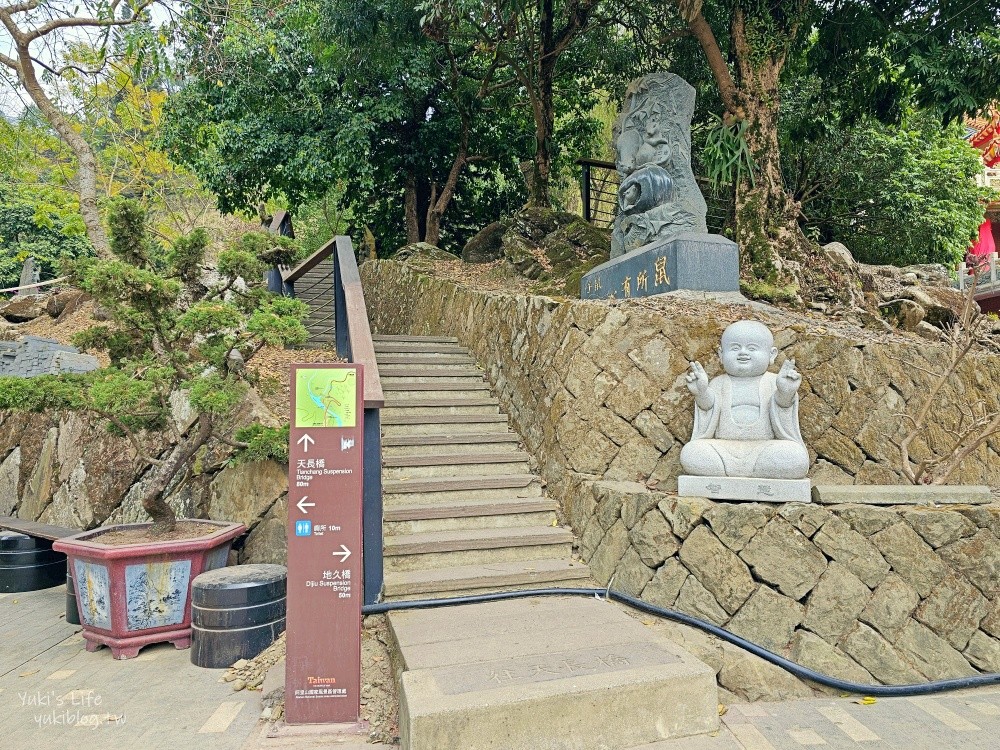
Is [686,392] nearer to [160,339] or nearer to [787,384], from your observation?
[787,384]

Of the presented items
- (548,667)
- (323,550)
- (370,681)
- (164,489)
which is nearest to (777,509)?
(548,667)

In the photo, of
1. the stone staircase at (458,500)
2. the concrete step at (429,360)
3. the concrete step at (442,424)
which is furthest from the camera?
the concrete step at (429,360)

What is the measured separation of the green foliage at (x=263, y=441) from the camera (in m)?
4.89

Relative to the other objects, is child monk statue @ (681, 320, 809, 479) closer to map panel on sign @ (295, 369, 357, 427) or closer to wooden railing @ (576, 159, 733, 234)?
map panel on sign @ (295, 369, 357, 427)

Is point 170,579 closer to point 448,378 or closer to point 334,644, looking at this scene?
point 334,644

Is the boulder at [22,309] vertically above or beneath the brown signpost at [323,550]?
above

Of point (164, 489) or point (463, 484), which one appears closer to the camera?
point (164, 489)

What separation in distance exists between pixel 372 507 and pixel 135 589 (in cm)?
159

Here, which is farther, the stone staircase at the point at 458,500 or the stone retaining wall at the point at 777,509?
the stone staircase at the point at 458,500

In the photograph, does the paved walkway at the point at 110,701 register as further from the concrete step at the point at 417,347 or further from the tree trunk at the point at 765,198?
the tree trunk at the point at 765,198

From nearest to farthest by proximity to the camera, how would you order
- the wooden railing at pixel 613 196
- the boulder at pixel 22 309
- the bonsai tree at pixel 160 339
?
the bonsai tree at pixel 160 339 < the wooden railing at pixel 613 196 < the boulder at pixel 22 309

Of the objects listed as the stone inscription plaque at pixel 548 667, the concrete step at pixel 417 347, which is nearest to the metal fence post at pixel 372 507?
the stone inscription plaque at pixel 548 667

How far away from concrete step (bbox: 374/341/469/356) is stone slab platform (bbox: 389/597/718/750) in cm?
420

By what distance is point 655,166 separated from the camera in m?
7.04
